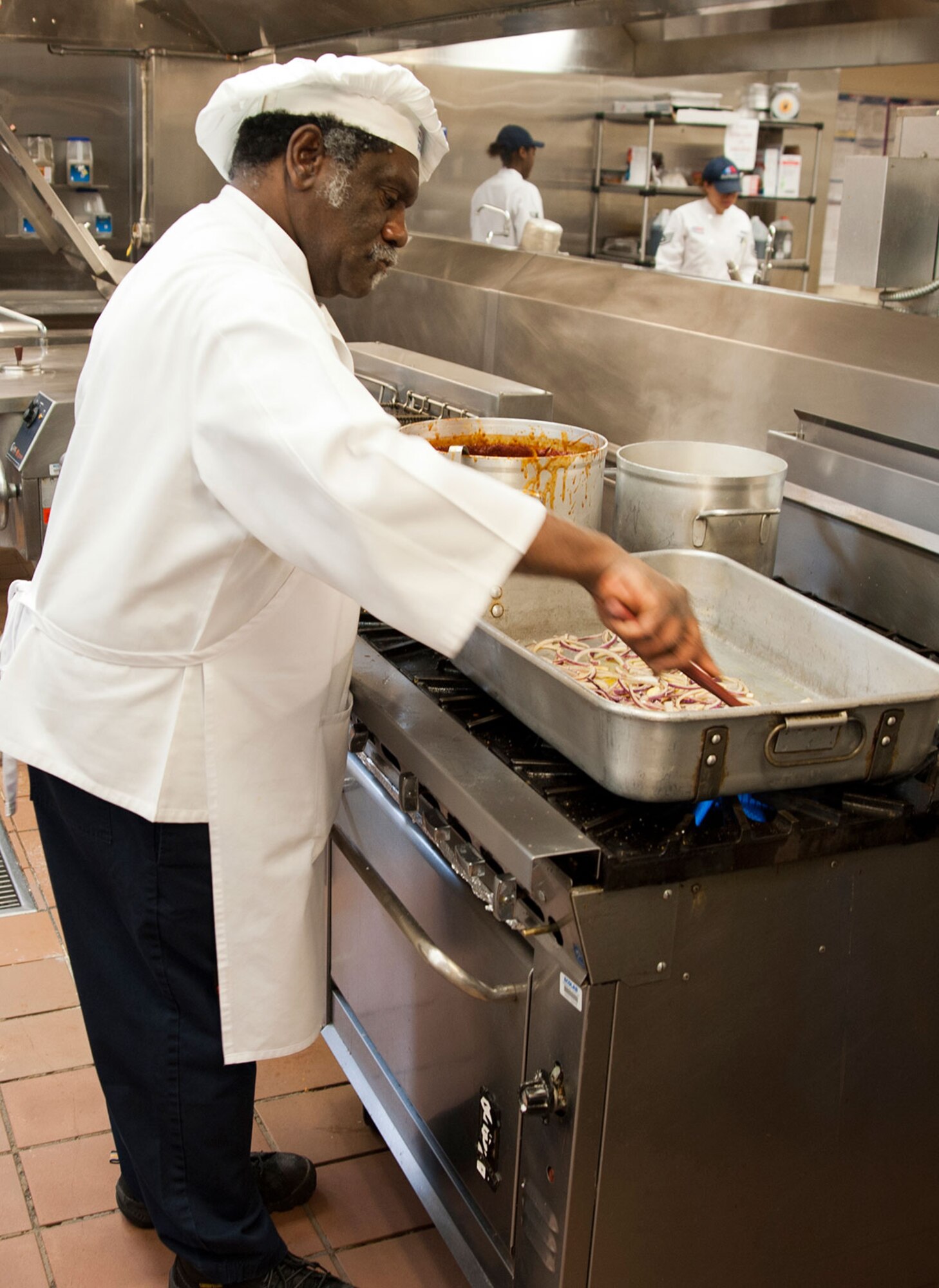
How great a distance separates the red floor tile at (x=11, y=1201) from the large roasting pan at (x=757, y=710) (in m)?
1.07

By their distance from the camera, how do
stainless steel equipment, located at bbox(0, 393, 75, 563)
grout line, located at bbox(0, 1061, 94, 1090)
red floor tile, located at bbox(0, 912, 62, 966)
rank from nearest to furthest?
grout line, located at bbox(0, 1061, 94, 1090)
red floor tile, located at bbox(0, 912, 62, 966)
stainless steel equipment, located at bbox(0, 393, 75, 563)

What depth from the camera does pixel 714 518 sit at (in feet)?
5.33

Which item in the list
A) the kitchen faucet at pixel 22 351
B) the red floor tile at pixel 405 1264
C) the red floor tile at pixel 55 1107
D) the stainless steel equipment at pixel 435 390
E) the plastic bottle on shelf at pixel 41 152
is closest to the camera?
the red floor tile at pixel 405 1264

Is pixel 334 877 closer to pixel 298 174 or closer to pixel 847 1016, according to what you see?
pixel 847 1016

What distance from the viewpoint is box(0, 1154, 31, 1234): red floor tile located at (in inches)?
69.3

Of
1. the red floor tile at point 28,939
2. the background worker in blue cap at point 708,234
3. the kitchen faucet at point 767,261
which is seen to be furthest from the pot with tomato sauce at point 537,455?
the kitchen faucet at point 767,261

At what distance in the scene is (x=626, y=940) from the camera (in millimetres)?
1169

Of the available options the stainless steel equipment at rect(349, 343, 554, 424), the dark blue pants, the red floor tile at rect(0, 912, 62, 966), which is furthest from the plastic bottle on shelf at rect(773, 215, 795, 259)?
the dark blue pants

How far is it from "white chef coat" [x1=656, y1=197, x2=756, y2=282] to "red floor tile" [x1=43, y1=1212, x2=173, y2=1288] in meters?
5.06

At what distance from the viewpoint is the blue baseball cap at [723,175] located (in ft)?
18.5

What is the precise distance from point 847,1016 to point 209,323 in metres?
0.98

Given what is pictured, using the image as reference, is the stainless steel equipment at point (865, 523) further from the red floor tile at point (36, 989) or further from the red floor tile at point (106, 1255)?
the red floor tile at point (36, 989)

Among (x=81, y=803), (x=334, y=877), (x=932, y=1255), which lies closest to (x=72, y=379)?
(x=334, y=877)

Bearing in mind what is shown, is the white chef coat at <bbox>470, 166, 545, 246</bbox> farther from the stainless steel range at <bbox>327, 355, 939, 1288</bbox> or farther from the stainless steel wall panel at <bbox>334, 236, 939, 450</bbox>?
the stainless steel range at <bbox>327, 355, 939, 1288</bbox>
